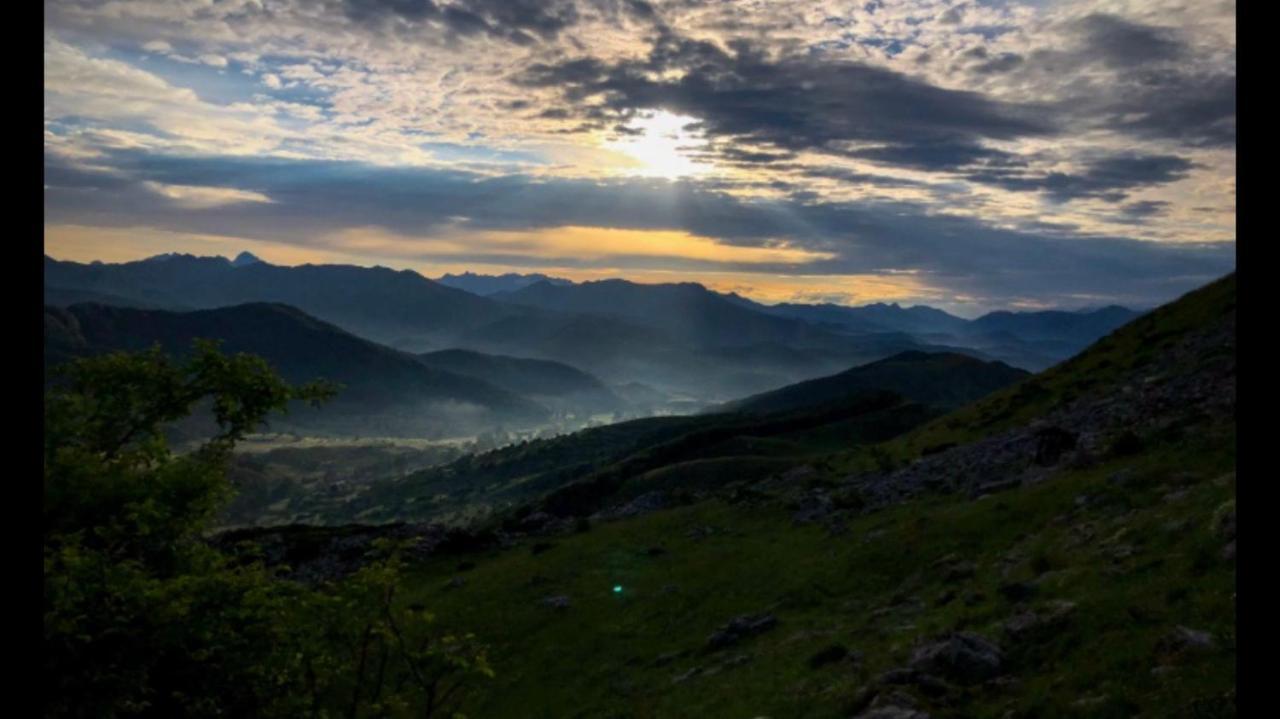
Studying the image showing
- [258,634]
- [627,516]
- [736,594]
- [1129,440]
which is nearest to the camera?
[258,634]

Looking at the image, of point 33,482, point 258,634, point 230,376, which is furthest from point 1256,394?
point 230,376

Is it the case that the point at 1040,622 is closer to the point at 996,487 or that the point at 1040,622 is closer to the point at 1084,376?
the point at 996,487

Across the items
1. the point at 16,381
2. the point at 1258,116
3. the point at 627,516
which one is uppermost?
the point at 1258,116

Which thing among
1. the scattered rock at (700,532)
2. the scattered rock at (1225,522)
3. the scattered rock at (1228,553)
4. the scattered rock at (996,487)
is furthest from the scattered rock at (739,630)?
the scattered rock at (700,532)

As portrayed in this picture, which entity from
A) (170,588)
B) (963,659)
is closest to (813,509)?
(963,659)

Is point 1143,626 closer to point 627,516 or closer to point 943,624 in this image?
point 943,624

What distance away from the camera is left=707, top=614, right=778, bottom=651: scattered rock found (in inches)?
1543

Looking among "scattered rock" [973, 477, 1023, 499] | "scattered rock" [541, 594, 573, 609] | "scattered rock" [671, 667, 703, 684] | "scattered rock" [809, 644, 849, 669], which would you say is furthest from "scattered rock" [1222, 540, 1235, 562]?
"scattered rock" [541, 594, 573, 609]

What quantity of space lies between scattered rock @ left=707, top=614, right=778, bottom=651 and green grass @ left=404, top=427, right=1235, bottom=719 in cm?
104

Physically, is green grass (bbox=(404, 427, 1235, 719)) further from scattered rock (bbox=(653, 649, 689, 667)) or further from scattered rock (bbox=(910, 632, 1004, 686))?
scattered rock (bbox=(910, 632, 1004, 686))

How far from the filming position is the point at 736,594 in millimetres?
46906

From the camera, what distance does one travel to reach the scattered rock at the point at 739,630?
129ft

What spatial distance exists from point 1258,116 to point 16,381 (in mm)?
7166

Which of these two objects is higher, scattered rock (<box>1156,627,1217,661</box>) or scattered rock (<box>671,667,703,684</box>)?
scattered rock (<box>1156,627,1217,661</box>)
